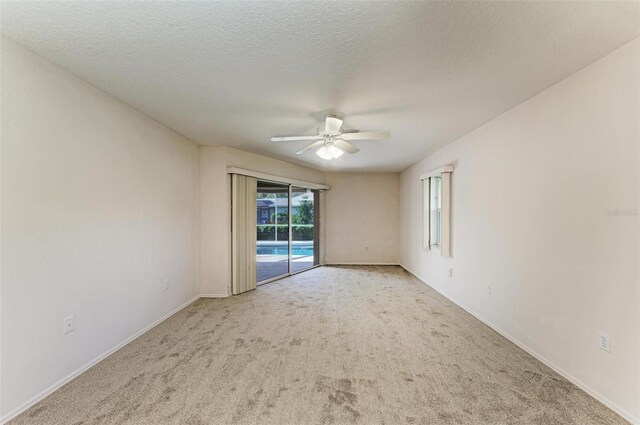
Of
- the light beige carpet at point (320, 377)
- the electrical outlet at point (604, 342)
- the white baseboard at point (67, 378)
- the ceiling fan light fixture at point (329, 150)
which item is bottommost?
the light beige carpet at point (320, 377)

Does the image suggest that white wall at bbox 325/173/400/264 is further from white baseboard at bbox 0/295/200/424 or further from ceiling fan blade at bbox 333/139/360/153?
white baseboard at bbox 0/295/200/424

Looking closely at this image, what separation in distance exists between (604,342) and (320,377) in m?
1.97

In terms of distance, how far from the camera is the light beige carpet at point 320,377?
5.86ft

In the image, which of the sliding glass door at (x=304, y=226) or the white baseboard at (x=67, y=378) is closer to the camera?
the white baseboard at (x=67, y=378)

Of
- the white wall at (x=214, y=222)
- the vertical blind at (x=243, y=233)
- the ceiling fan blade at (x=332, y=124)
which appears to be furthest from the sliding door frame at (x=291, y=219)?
the ceiling fan blade at (x=332, y=124)

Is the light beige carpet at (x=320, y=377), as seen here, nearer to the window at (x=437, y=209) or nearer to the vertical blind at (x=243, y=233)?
the vertical blind at (x=243, y=233)

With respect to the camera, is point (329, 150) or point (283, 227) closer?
point (329, 150)

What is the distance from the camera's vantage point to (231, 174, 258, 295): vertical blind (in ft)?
14.6

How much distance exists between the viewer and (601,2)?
1422mm

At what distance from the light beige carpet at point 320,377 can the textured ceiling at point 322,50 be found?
7.53ft

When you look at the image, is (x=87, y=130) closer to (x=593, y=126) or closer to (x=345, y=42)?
(x=345, y=42)

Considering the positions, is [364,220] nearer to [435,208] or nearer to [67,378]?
[435,208]

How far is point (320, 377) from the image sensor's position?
220 cm

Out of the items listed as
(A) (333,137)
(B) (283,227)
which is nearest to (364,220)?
(B) (283,227)
